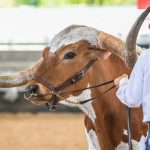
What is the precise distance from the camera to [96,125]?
4.79 m

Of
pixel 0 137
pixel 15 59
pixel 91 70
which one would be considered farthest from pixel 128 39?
pixel 15 59

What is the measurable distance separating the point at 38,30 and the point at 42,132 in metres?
2.60

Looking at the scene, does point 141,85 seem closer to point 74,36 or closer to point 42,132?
point 74,36

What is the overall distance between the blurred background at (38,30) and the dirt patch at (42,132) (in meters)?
0.02

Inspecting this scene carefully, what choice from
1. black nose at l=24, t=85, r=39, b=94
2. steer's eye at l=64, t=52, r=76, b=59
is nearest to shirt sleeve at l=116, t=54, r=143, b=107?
steer's eye at l=64, t=52, r=76, b=59

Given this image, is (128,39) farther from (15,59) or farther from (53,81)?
(15,59)

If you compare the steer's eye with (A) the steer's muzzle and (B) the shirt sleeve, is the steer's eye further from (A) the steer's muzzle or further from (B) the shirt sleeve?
(B) the shirt sleeve

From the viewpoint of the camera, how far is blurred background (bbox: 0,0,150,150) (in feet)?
33.6

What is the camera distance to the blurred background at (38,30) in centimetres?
1023

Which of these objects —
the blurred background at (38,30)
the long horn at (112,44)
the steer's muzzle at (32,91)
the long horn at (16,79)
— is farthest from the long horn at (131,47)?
the blurred background at (38,30)

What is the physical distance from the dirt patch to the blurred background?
0.05 feet

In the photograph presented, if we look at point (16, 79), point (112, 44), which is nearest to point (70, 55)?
point (112, 44)

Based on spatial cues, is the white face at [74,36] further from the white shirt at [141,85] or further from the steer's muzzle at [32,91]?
the white shirt at [141,85]

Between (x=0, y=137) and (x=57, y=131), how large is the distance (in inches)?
34.9
